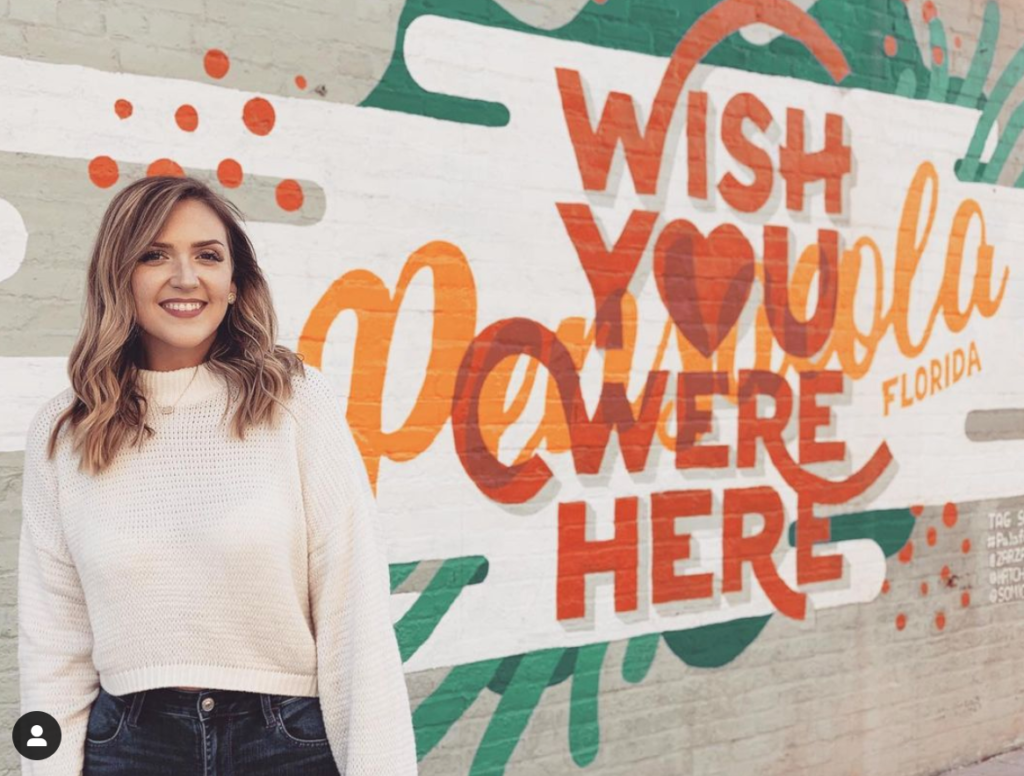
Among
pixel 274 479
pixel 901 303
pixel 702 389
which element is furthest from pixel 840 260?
pixel 274 479

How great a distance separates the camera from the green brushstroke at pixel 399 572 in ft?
17.3

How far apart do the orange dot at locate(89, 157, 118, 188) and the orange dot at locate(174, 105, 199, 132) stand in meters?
0.25

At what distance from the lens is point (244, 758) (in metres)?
2.58

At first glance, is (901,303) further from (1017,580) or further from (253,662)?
(253,662)

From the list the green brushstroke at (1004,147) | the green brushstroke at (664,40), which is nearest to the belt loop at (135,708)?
the green brushstroke at (664,40)

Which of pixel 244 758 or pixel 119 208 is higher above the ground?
pixel 119 208

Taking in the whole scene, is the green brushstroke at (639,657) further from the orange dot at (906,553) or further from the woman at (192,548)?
the woman at (192,548)

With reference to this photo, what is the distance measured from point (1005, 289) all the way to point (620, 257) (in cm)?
289

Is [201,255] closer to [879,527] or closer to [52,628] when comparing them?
[52,628]

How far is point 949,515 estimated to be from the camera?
762cm

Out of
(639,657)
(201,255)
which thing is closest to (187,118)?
(201,255)

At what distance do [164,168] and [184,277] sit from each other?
2107 millimetres

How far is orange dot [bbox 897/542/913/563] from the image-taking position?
7.32 m

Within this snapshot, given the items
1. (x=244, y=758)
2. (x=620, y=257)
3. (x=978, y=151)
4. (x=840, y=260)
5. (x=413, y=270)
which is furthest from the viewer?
(x=978, y=151)
